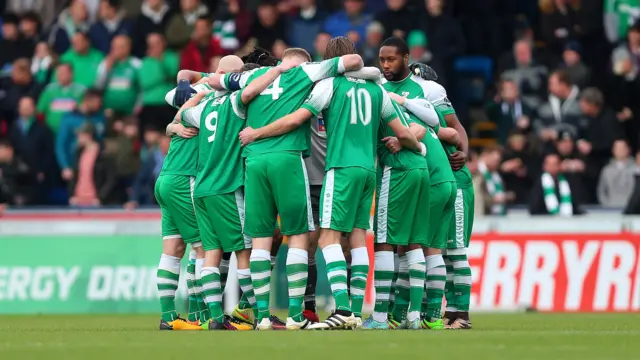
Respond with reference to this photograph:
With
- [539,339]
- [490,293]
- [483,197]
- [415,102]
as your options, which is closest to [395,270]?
[415,102]

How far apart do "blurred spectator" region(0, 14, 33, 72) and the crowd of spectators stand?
2 cm

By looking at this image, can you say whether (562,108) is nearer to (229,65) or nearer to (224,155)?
(229,65)

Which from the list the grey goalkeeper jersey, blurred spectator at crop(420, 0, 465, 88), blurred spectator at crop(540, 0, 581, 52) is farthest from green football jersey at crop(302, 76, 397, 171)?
blurred spectator at crop(540, 0, 581, 52)

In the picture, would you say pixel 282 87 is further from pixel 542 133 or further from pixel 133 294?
pixel 542 133

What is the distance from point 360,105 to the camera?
43.9 feet

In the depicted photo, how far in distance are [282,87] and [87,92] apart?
1188 cm

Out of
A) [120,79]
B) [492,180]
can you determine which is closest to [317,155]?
[492,180]

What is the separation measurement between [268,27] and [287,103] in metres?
12.0

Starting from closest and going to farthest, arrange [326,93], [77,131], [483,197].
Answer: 1. [326,93]
2. [483,197]
3. [77,131]

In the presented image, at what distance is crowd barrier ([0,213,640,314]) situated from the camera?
19969mm

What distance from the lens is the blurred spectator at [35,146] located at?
24.2 m

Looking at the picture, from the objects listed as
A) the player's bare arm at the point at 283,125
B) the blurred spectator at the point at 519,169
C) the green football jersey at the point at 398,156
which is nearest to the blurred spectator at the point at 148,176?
the blurred spectator at the point at 519,169

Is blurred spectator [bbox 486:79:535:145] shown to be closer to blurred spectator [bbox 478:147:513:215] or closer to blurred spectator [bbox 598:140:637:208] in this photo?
blurred spectator [bbox 478:147:513:215]

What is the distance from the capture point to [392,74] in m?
14.4
